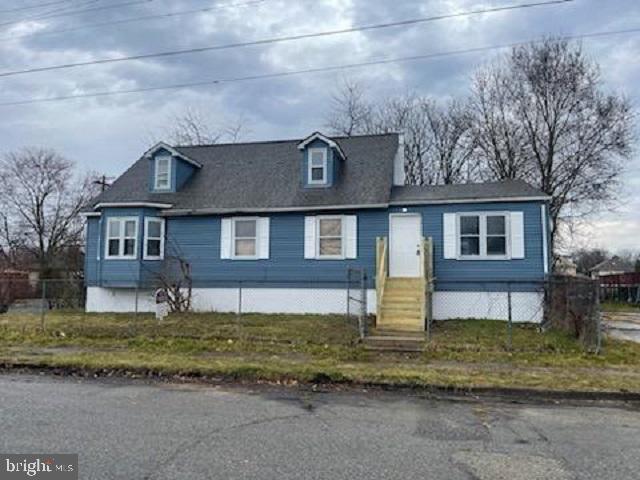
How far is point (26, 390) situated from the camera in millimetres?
8344

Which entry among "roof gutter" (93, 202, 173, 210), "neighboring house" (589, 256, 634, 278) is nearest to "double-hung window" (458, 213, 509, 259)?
"roof gutter" (93, 202, 173, 210)

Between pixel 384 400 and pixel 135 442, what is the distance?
12.2 ft

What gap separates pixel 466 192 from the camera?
57.7 ft

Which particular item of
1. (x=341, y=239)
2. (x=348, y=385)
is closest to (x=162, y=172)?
(x=341, y=239)

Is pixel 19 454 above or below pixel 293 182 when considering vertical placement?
below

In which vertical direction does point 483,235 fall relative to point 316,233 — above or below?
below

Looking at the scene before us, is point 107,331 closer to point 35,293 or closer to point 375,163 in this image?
point 375,163

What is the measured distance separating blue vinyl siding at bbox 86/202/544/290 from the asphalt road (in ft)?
31.2

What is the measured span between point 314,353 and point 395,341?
2.22m

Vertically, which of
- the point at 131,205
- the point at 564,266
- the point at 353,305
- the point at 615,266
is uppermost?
the point at 615,266

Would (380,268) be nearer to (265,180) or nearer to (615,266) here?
(265,180)

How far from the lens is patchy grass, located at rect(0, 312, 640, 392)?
9125mm

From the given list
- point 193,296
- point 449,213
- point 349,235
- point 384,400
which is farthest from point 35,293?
point 384,400

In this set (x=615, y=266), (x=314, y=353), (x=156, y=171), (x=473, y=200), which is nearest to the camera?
(x=314, y=353)
